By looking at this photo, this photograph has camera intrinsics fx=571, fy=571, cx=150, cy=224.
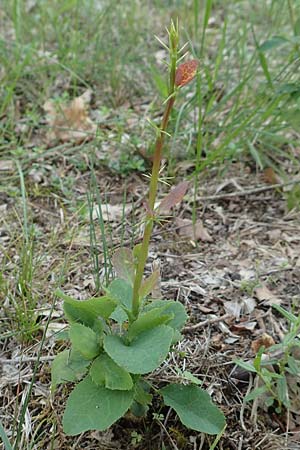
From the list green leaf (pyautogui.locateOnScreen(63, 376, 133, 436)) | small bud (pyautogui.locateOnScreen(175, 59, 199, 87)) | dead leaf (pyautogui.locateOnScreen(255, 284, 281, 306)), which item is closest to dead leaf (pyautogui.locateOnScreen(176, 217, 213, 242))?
dead leaf (pyautogui.locateOnScreen(255, 284, 281, 306))

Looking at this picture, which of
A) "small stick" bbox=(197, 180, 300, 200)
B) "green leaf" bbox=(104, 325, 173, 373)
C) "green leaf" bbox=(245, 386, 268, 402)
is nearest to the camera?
"green leaf" bbox=(104, 325, 173, 373)

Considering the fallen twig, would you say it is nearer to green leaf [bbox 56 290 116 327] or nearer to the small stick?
green leaf [bbox 56 290 116 327]

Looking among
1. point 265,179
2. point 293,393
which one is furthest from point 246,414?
point 265,179

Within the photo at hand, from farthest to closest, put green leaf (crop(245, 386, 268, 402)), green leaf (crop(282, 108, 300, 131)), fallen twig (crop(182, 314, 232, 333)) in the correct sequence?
green leaf (crop(282, 108, 300, 131))
fallen twig (crop(182, 314, 232, 333))
green leaf (crop(245, 386, 268, 402))

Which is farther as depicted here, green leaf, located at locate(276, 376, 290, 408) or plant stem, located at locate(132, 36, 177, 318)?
green leaf, located at locate(276, 376, 290, 408)

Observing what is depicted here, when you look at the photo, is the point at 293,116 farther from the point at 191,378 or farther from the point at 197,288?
the point at 191,378

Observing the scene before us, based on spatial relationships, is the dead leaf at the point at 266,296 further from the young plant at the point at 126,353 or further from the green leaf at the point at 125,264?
the green leaf at the point at 125,264

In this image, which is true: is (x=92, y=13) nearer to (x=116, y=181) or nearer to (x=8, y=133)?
(x=8, y=133)
